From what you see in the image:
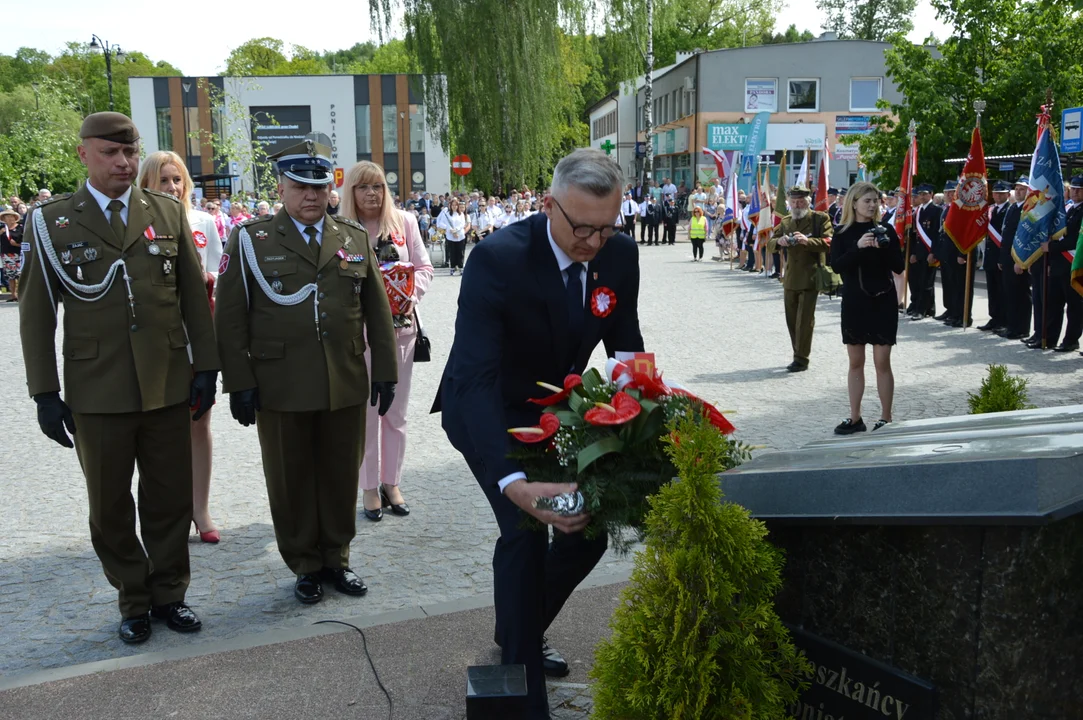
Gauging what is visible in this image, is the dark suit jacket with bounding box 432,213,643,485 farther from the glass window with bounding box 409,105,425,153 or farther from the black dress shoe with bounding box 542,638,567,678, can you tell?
the glass window with bounding box 409,105,425,153

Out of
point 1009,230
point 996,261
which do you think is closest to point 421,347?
point 1009,230

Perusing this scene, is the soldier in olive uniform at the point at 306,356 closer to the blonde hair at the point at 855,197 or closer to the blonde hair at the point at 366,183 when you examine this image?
the blonde hair at the point at 366,183

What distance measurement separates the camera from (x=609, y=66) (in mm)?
38969

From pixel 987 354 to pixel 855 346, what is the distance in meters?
5.14

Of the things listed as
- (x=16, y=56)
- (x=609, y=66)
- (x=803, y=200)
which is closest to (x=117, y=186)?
(x=803, y=200)

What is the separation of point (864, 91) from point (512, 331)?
52203 mm

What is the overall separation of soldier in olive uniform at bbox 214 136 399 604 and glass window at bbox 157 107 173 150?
216ft

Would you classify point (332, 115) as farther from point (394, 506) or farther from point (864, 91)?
point (394, 506)

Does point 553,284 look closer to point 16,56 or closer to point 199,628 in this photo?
point 199,628

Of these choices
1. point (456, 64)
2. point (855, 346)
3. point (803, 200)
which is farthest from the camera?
point (456, 64)

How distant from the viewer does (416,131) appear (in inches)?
2589

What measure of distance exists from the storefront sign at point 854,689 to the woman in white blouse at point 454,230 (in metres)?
24.5

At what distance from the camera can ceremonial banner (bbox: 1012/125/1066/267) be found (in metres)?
13.0

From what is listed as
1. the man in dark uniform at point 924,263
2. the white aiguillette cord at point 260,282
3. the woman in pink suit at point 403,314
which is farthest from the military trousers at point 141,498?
the man in dark uniform at point 924,263
